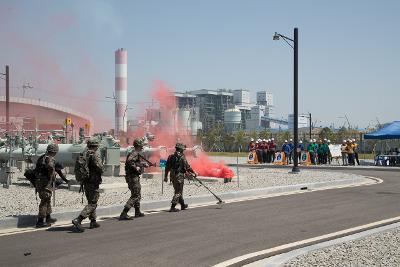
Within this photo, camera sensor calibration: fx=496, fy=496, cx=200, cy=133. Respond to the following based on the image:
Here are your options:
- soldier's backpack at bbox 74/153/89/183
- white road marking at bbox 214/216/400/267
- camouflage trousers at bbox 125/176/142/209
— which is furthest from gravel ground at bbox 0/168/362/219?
white road marking at bbox 214/216/400/267

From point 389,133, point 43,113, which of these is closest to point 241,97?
point 43,113

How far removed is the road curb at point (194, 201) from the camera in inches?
393

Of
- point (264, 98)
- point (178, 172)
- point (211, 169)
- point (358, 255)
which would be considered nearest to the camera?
point (358, 255)

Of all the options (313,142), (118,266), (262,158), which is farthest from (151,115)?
(118,266)

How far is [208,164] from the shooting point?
21.8 metres

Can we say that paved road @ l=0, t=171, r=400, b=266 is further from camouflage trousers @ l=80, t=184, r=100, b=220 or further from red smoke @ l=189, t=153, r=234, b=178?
red smoke @ l=189, t=153, r=234, b=178

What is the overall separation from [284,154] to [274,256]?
27294mm

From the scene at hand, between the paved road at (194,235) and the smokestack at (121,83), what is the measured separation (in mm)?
70236

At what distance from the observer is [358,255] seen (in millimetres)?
6840

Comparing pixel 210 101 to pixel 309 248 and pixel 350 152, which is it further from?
pixel 309 248

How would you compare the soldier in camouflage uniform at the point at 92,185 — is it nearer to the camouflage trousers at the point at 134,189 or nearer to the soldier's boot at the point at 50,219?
the soldier's boot at the point at 50,219

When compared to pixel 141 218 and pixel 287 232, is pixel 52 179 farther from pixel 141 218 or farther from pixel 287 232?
pixel 287 232

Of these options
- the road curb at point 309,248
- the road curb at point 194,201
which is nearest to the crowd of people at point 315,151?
the road curb at point 194,201

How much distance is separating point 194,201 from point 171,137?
15091mm
